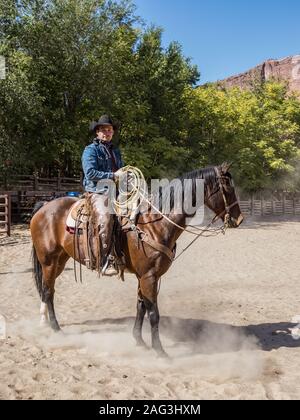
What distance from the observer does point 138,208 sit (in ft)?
18.0

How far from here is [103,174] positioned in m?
5.39

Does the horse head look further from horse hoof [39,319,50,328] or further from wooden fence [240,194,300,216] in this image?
wooden fence [240,194,300,216]

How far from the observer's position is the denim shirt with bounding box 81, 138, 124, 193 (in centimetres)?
542

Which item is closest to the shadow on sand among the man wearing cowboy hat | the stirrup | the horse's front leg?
the horse's front leg

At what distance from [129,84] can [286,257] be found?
18316mm

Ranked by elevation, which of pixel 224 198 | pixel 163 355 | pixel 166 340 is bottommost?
pixel 166 340

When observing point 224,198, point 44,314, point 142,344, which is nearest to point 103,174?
point 224,198

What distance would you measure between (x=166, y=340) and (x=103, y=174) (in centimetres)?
267

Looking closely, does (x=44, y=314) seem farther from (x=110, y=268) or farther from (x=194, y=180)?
(x=194, y=180)

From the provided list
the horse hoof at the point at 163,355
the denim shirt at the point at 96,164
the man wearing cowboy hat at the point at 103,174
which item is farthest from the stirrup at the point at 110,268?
the horse hoof at the point at 163,355

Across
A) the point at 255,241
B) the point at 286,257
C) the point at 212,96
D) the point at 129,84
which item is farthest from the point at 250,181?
the point at 286,257

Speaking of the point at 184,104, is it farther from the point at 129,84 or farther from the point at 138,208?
the point at 138,208

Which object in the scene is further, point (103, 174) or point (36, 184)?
point (36, 184)

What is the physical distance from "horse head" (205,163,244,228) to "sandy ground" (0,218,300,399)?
72.7 inches
